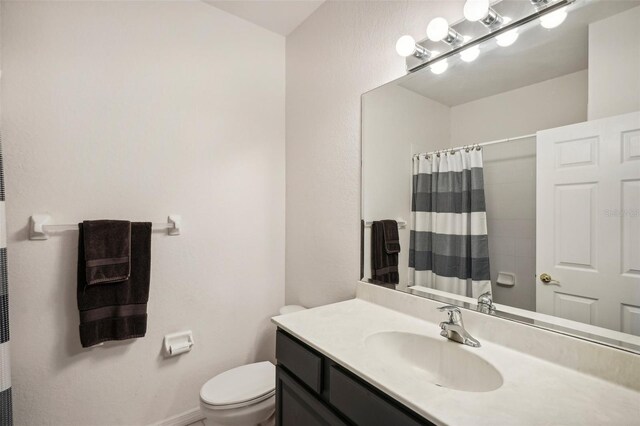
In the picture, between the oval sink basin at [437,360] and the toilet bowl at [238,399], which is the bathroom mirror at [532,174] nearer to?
the oval sink basin at [437,360]

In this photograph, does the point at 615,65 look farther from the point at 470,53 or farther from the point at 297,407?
the point at 297,407

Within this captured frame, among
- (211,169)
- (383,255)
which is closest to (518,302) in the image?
(383,255)

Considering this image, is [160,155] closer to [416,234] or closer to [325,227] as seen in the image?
[325,227]

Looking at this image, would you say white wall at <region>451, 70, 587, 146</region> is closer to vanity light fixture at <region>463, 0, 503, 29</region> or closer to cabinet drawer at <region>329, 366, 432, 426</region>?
vanity light fixture at <region>463, 0, 503, 29</region>

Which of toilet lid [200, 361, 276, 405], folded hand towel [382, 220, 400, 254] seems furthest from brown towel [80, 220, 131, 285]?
folded hand towel [382, 220, 400, 254]

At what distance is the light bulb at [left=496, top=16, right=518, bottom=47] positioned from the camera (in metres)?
0.99

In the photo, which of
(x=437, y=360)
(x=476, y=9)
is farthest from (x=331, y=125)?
(x=437, y=360)

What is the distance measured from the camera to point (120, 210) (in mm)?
1529

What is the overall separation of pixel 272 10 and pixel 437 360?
2.10 m

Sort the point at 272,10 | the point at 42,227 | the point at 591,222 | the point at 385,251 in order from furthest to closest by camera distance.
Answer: the point at 272,10, the point at 385,251, the point at 42,227, the point at 591,222

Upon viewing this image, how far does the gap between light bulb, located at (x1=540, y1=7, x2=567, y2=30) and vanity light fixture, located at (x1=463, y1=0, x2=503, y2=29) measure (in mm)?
126

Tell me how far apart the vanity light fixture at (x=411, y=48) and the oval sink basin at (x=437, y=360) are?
44.0 inches

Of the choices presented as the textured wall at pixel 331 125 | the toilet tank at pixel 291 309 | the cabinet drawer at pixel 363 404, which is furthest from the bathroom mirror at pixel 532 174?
the toilet tank at pixel 291 309

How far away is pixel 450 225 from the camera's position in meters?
1.17
